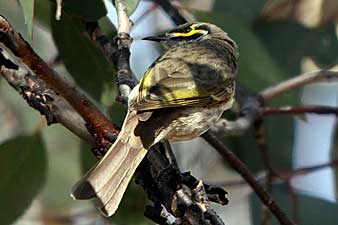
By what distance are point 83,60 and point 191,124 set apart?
0.46 m

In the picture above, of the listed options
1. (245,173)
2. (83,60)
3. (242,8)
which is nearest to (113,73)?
(83,60)

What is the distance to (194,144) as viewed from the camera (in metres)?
4.43

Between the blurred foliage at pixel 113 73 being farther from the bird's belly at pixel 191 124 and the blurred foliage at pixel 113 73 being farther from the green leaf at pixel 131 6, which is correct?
the bird's belly at pixel 191 124

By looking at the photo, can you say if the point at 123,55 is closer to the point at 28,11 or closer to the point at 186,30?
the point at 28,11

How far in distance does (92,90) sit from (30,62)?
2.09 ft

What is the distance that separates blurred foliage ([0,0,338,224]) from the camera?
2.70 metres

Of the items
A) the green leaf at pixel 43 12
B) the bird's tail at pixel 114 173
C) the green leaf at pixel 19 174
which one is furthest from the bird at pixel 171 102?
the green leaf at pixel 19 174

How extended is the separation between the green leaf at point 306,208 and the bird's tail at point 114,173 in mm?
999

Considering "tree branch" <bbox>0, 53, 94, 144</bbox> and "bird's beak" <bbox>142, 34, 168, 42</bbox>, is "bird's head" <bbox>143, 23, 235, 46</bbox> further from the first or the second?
"tree branch" <bbox>0, 53, 94, 144</bbox>

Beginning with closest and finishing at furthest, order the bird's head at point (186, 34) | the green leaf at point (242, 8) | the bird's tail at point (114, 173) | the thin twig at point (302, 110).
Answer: the bird's tail at point (114, 173), the bird's head at point (186, 34), the thin twig at point (302, 110), the green leaf at point (242, 8)

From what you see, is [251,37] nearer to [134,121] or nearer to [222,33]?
[222,33]

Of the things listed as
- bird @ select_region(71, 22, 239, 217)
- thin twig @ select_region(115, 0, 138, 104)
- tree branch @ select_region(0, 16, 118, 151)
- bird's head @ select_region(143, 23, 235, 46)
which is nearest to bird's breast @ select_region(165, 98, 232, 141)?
bird @ select_region(71, 22, 239, 217)

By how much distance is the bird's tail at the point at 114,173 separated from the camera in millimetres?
2057

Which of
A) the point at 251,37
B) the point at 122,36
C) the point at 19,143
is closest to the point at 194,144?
the point at 251,37
